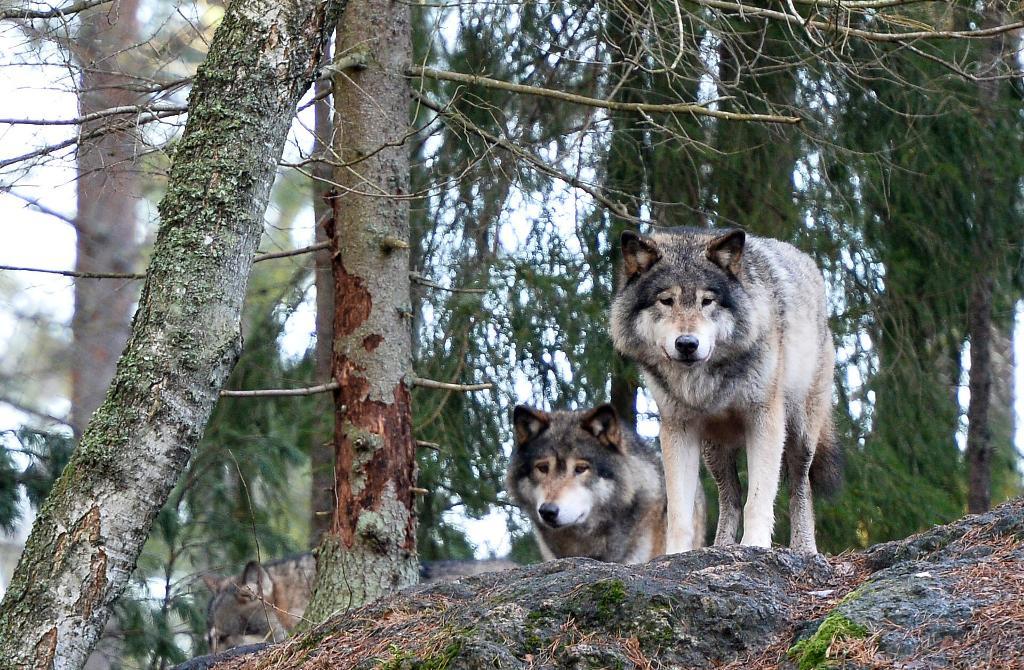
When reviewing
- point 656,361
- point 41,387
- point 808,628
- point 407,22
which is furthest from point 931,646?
point 41,387

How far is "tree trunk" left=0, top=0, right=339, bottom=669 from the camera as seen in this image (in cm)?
452

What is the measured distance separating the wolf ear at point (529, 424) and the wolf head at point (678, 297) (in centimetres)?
134

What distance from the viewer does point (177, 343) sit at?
4.80 meters

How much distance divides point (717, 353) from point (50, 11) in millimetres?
4444

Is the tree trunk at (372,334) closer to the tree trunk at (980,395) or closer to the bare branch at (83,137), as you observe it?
the bare branch at (83,137)

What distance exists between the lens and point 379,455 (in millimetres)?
7125

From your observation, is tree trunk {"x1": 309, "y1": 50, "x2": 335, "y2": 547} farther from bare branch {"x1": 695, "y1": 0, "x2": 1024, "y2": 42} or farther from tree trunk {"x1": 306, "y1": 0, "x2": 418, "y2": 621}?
bare branch {"x1": 695, "y1": 0, "x2": 1024, "y2": 42}

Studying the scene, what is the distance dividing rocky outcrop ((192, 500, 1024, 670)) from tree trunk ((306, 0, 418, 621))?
1.88 metres

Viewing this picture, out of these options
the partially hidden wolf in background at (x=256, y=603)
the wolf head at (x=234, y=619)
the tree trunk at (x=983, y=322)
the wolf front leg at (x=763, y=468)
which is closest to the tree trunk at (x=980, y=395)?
the tree trunk at (x=983, y=322)

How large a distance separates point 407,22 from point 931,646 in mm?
A: 5526

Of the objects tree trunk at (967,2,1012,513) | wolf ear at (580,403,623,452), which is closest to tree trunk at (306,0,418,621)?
wolf ear at (580,403,623,452)

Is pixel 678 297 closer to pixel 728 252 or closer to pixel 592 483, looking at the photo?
pixel 728 252

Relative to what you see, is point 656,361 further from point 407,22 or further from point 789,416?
point 407,22

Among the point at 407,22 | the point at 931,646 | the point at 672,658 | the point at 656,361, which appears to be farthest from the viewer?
the point at 407,22
